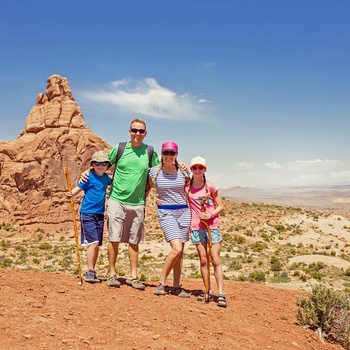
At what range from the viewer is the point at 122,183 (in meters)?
6.13

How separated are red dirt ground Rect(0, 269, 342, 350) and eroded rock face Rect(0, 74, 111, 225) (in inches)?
1260

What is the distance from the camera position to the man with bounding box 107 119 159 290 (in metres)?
6.11

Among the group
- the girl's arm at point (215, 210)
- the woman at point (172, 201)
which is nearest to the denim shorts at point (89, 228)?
the woman at point (172, 201)

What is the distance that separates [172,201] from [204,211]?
0.57 m

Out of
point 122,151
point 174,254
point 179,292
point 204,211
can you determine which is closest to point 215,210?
point 204,211

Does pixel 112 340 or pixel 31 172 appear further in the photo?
pixel 31 172

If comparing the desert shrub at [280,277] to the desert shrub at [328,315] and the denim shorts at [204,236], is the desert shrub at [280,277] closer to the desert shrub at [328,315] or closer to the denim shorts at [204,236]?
the desert shrub at [328,315]

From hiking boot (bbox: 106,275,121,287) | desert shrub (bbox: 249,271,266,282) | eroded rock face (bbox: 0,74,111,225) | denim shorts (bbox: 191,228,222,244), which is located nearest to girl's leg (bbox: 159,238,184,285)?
denim shorts (bbox: 191,228,222,244)

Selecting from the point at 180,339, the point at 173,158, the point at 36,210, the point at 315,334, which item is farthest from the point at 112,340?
the point at 36,210

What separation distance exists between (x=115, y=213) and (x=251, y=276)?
40.0ft

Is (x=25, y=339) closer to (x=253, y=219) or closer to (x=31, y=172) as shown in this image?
(x=31, y=172)

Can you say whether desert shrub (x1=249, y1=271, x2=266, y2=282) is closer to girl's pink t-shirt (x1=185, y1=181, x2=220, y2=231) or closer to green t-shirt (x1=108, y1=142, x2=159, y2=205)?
girl's pink t-shirt (x1=185, y1=181, x2=220, y2=231)

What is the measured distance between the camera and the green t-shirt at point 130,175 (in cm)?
610

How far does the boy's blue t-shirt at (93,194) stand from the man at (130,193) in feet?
0.62
